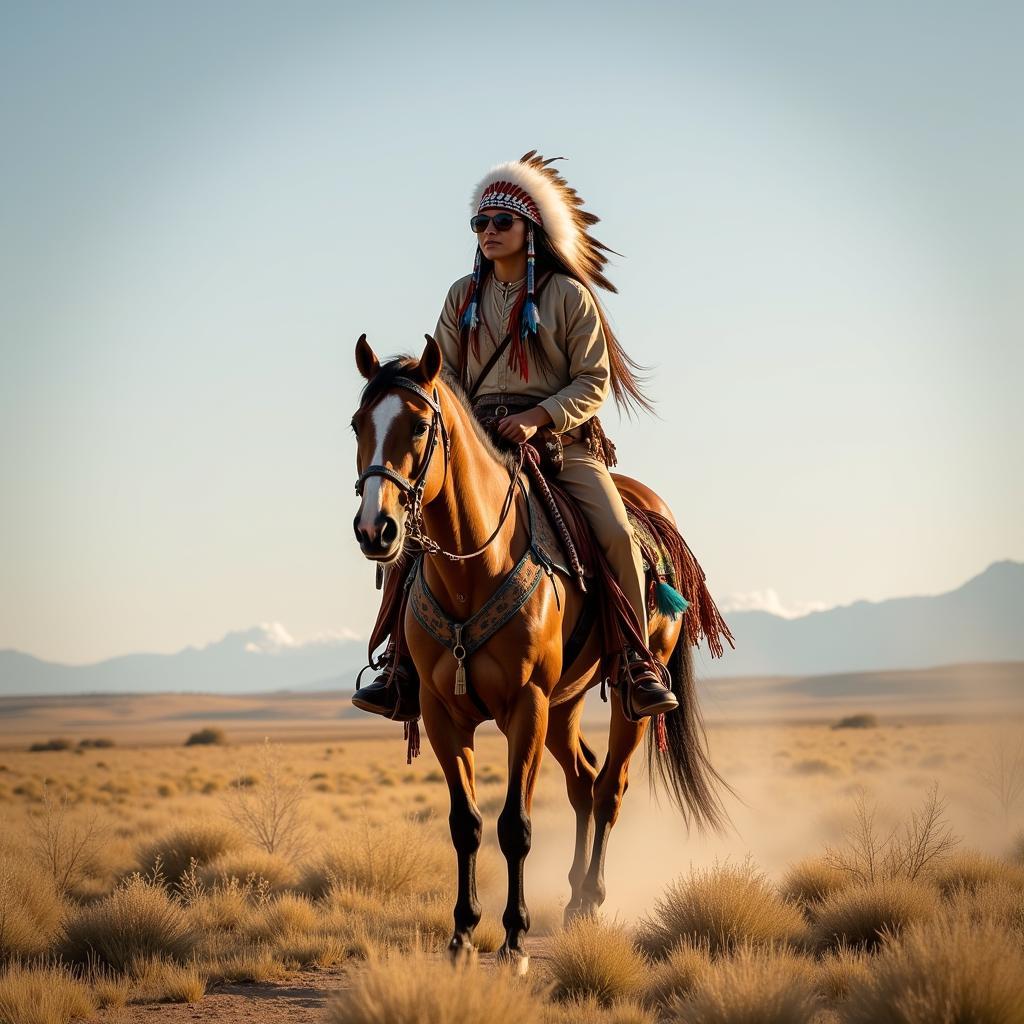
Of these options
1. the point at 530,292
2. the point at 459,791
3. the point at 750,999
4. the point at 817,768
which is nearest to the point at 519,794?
the point at 459,791

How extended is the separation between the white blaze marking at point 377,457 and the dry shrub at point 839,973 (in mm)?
3366

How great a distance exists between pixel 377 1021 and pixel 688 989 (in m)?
2.23

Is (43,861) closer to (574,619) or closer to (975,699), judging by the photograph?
(574,619)

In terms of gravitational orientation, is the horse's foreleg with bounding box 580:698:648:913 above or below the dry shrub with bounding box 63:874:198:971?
above

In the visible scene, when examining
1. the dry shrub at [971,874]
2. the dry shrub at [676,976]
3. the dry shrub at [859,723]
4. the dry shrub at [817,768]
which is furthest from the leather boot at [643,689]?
the dry shrub at [859,723]

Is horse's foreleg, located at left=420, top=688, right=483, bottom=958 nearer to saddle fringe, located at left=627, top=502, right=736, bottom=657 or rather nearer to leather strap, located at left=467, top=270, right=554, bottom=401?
leather strap, located at left=467, top=270, right=554, bottom=401

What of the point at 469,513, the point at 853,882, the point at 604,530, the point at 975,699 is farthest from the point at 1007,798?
the point at 975,699

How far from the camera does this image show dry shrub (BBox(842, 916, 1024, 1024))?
518cm

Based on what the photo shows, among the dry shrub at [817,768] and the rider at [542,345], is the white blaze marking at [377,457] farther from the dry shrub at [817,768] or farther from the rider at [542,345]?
the dry shrub at [817,768]

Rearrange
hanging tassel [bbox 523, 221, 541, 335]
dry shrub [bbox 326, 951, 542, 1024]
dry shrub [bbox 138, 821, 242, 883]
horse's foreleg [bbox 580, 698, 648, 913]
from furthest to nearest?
dry shrub [bbox 138, 821, 242, 883] → horse's foreleg [bbox 580, 698, 648, 913] → hanging tassel [bbox 523, 221, 541, 335] → dry shrub [bbox 326, 951, 542, 1024]

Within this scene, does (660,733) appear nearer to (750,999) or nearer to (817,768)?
(750,999)

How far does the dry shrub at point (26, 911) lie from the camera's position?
8.46 metres

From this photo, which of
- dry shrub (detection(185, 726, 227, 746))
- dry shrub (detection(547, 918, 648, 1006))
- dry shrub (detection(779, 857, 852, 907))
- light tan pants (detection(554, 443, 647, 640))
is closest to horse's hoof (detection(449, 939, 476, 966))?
dry shrub (detection(547, 918, 648, 1006))

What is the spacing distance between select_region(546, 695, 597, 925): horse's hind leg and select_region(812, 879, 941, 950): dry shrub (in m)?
1.68
